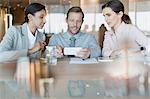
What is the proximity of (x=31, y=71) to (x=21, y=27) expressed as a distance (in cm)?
48

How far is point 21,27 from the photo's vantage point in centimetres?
211

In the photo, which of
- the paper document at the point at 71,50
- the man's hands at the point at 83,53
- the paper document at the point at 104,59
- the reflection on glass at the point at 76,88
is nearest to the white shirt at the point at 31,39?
the paper document at the point at 71,50

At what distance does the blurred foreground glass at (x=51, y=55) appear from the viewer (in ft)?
6.21

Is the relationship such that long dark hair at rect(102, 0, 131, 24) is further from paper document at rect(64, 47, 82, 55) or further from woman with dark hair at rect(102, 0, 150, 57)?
paper document at rect(64, 47, 82, 55)

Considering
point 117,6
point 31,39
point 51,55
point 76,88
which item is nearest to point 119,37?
point 117,6

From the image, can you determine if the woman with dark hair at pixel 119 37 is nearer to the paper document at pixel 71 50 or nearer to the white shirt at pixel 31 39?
the paper document at pixel 71 50

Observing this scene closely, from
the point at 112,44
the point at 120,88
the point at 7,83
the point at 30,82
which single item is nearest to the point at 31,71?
the point at 30,82

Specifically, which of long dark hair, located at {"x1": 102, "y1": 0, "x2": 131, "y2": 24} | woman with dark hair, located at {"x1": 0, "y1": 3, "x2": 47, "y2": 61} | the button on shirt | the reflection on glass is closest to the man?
the button on shirt

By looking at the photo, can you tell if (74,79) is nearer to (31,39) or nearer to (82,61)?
(82,61)

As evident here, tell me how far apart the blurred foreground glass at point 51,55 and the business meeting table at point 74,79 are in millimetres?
30

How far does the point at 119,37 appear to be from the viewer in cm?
221

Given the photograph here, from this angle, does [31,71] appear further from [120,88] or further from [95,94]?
[120,88]

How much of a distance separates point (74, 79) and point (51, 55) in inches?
17.4

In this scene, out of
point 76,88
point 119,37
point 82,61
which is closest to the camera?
point 76,88
